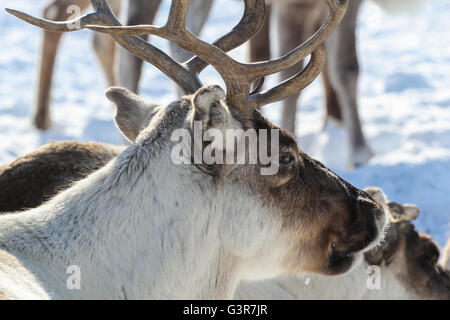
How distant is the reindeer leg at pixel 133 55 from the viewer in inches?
259

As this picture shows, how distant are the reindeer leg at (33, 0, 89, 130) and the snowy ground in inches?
5.7

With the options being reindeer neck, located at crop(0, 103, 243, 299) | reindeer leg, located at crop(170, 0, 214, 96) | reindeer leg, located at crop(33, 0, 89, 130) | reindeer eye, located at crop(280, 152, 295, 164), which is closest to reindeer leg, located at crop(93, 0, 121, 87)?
reindeer leg, located at crop(33, 0, 89, 130)

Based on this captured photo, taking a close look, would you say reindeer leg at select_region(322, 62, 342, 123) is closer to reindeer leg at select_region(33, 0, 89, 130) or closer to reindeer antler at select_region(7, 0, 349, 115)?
reindeer leg at select_region(33, 0, 89, 130)

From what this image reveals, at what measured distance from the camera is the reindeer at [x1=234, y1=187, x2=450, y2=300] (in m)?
4.20

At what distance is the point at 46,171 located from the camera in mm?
4117

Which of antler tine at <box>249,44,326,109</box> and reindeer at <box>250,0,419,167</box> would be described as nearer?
antler tine at <box>249,44,326,109</box>

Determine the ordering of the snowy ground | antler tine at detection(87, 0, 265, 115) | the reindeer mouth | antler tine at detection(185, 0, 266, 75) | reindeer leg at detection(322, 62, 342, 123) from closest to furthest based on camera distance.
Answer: antler tine at detection(87, 0, 265, 115), the reindeer mouth, antler tine at detection(185, 0, 266, 75), the snowy ground, reindeer leg at detection(322, 62, 342, 123)

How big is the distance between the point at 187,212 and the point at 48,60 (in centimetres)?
573

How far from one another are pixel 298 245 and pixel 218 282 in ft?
1.17

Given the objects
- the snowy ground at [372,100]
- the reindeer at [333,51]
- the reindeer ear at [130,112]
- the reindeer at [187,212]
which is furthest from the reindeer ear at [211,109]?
the reindeer at [333,51]

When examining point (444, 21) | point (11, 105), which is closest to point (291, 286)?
point (11, 105)

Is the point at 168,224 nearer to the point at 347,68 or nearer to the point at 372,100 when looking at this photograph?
the point at 347,68
